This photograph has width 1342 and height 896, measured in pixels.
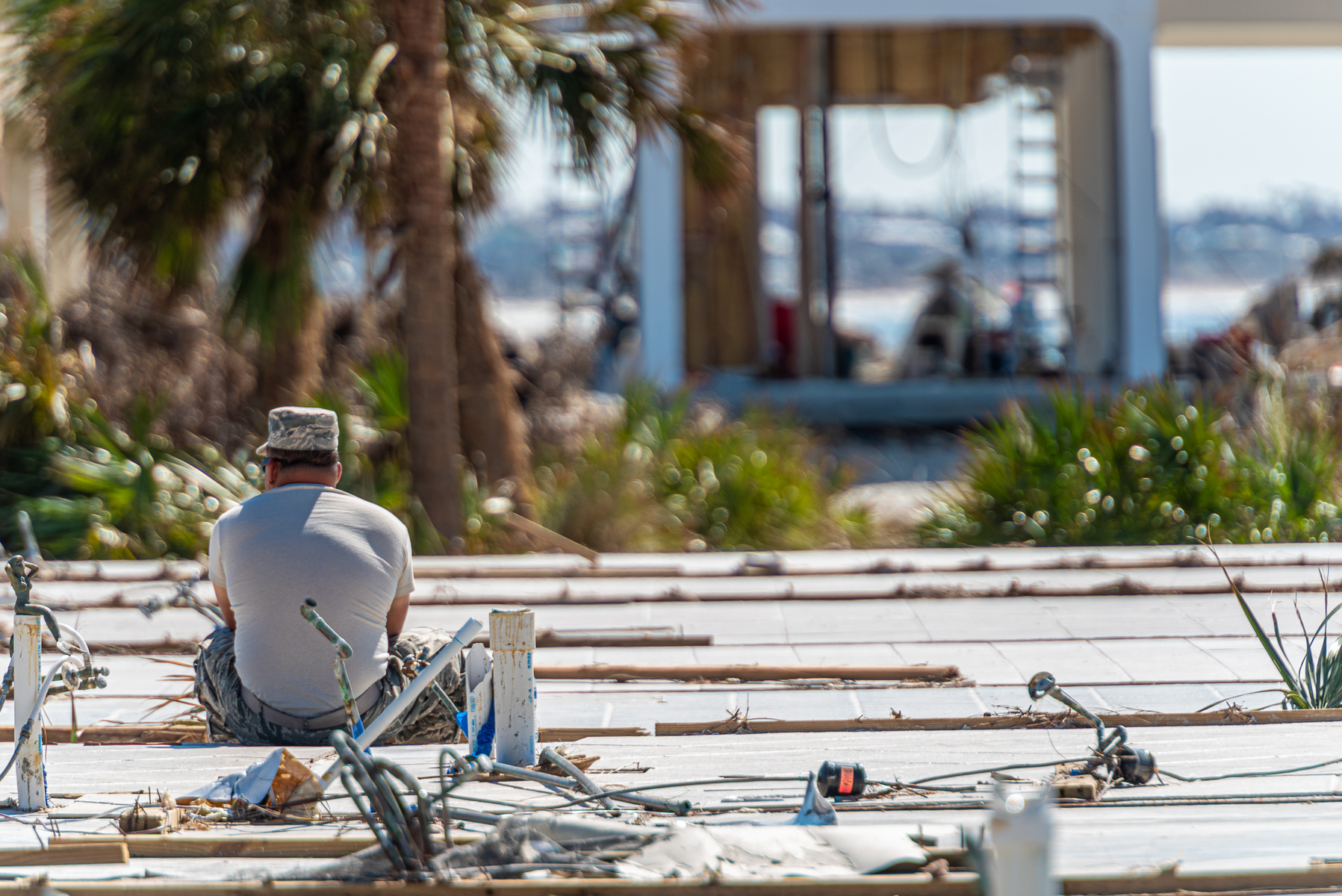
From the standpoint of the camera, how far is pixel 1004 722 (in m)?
3.89

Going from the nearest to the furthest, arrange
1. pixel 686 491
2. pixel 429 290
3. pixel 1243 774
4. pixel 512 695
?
pixel 1243 774 → pixel 512 695 → pixel 429 290 → pixel 686 491

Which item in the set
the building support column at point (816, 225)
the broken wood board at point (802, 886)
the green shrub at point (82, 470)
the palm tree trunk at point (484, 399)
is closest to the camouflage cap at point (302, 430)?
the broken wood board at point (802, 886)

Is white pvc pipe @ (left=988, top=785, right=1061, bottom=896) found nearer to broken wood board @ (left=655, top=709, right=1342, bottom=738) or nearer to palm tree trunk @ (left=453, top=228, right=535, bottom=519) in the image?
broken wood board @ (left=655, top=709, right=1342, bottom=738)

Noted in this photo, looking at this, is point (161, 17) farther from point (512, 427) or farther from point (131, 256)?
point (512, 427)

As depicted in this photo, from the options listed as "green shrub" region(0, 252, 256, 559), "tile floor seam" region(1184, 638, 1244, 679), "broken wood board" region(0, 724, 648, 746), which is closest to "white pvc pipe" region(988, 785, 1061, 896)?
"broken wood board" region(0, 724, 648, 746)

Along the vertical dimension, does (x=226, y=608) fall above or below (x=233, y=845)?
above

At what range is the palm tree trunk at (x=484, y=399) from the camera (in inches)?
398

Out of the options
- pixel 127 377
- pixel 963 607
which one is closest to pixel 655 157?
pixel 127 377

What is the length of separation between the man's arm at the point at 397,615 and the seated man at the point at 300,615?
3.5 inches

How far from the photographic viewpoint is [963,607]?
5.90 meters

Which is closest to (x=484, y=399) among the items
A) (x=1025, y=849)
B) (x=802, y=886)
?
(x=802, y=886)

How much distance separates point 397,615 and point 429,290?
5.11 metres

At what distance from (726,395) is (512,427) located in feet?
17.5

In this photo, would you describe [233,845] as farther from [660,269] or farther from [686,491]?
[660,269]
